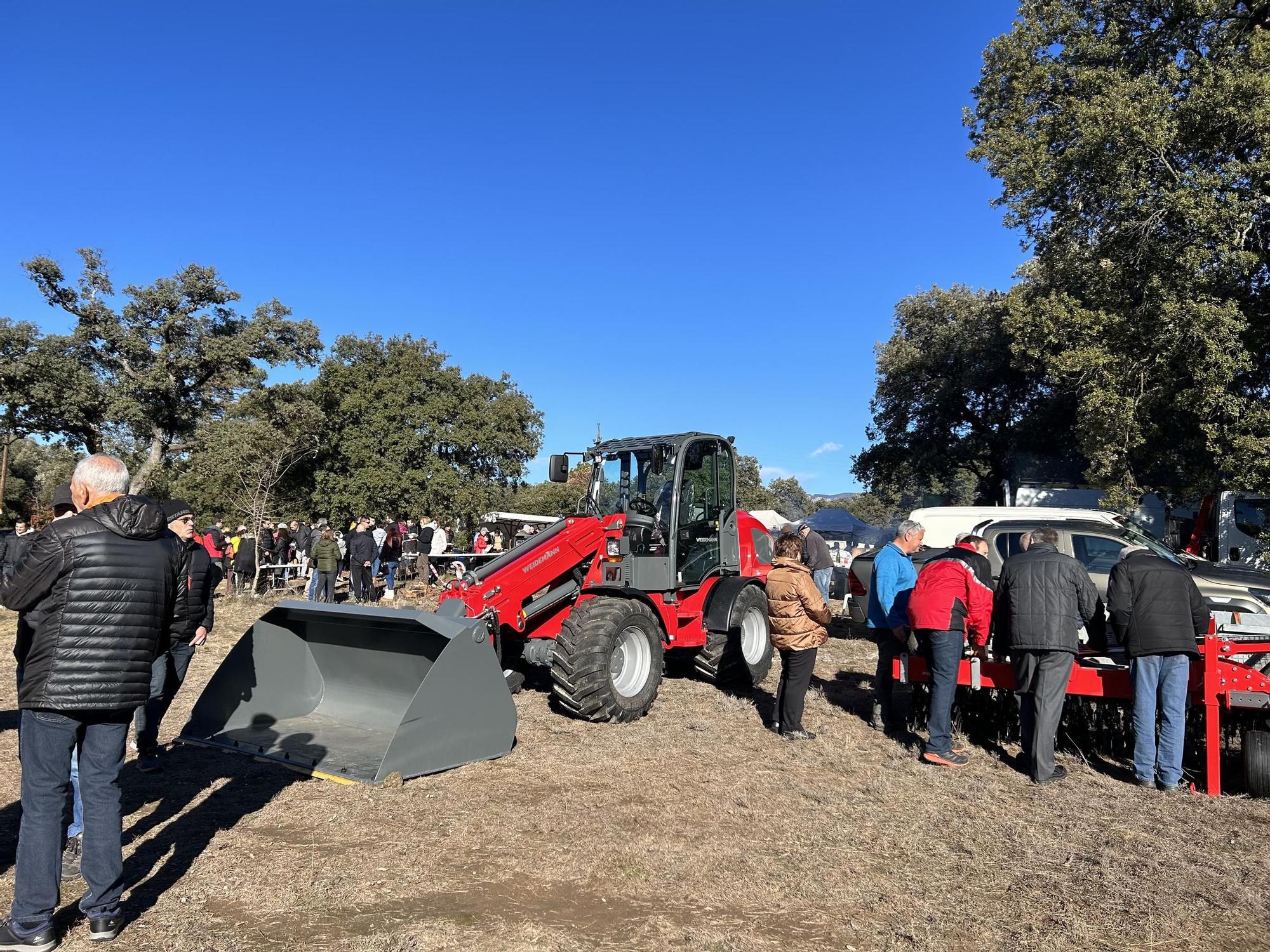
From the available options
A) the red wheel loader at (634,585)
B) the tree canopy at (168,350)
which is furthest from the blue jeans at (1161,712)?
the tree canopy at (168,350)

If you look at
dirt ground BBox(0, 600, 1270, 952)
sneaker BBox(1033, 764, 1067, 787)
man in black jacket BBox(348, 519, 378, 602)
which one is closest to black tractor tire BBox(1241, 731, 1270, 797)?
dirt ground BBox(0, 600, 1270, 952)

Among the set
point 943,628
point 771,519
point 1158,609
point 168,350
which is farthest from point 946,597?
point 168,350

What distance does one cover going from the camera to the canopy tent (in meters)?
26.5

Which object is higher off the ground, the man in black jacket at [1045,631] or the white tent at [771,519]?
the white tent at [771,519]

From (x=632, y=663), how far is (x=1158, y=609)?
4076 millimetres

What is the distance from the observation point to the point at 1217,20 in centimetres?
1572

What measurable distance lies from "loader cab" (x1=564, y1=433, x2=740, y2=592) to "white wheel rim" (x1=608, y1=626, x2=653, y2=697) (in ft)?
1.85

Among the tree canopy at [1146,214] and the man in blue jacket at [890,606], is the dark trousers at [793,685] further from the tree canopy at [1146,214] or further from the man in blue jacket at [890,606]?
the tree canopy at [1146,214]

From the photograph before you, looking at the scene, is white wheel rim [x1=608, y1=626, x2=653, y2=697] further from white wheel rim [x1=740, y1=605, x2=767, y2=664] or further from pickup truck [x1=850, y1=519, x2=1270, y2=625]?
pickup truck [x1=850, y1=519, x2=1270, y2=625]

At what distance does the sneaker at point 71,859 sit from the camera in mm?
4285

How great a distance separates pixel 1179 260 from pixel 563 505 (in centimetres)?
3023

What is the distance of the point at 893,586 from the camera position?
7.39m

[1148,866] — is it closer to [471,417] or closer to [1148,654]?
[1148,654]

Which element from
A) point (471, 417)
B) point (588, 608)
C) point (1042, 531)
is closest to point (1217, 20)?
point (1042, 531)
